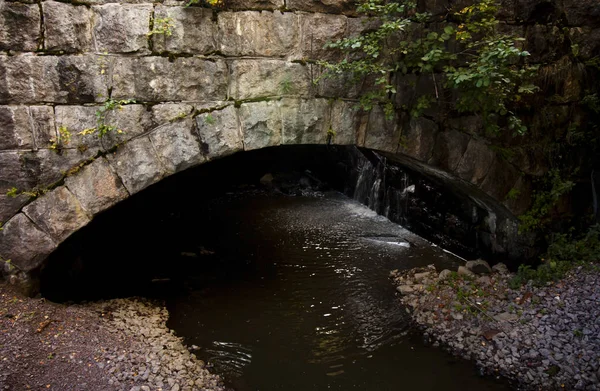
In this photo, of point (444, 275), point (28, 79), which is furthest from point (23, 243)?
point (444, 275)

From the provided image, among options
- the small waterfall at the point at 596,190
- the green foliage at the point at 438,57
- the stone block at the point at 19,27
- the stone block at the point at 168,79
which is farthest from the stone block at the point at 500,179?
the stone block at the point at 19,27

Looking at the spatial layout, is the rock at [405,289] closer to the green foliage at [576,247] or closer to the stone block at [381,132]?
the green foliage at [576,247]

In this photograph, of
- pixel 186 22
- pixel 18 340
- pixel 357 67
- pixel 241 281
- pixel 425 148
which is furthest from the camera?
pixel 241 281

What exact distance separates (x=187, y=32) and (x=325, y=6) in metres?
1.27

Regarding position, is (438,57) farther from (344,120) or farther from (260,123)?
(260,123)

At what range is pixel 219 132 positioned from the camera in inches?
152

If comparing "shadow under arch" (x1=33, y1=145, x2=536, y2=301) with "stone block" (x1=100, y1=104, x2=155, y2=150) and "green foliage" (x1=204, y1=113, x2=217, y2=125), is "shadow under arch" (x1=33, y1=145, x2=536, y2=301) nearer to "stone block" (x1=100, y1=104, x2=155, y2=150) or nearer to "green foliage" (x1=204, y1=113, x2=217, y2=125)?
"stone block" (x1=100, y1=104, x2=155, y2=150)

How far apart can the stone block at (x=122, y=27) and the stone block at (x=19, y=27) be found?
1.40 ft

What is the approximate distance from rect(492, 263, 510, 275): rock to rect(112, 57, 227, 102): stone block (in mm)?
3879

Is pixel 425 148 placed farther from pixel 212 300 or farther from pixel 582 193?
pixel 212 300

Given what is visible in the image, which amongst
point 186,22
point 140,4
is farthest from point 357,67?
point 140,4

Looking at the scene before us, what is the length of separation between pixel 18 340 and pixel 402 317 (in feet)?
12.0

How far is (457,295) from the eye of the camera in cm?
489

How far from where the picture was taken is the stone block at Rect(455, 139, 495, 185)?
464 cm
